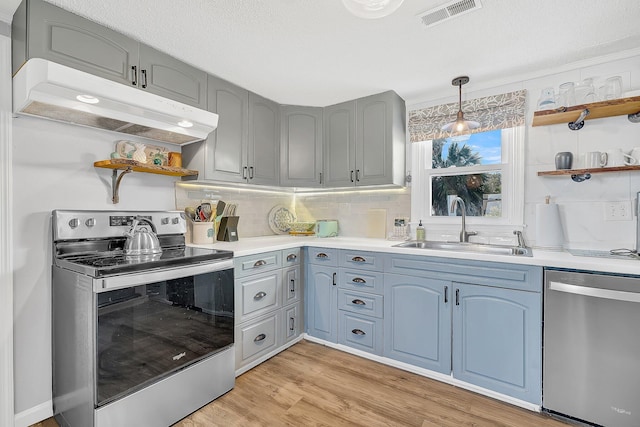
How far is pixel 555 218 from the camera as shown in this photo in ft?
7.20

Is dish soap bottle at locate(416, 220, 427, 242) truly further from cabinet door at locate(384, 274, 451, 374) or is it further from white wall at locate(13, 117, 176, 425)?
white wall at locate(13, 117, 176, 425)

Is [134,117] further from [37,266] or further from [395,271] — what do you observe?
[395,271]

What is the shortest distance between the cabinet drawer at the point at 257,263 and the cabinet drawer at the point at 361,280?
542 millimetres

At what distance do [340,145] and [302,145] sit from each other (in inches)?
15.4

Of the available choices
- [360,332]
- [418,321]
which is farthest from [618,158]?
[360,332]

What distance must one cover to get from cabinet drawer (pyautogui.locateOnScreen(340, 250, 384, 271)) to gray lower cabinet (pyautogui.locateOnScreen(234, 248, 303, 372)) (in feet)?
1.48

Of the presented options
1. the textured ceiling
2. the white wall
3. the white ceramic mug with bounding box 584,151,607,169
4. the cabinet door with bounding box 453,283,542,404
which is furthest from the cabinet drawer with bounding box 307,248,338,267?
the white ceramic mug with bounding box 584,151,607,169

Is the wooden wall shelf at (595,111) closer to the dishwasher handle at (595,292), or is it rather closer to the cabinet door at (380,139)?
the cabinet door at (380,139)

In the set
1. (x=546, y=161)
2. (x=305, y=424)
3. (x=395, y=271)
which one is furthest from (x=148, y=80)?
(x=546, y=161)

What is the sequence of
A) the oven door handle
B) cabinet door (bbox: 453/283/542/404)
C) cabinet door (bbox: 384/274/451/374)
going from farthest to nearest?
cabinet door (bbox: 384/274/451/374) → cabinet door (bbox: 453/283/542/404) → the oven door handle

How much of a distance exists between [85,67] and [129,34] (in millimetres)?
359

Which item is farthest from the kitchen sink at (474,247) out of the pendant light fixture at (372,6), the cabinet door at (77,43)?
the cabinet door at (77,43)

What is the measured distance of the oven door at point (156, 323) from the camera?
4.75ft

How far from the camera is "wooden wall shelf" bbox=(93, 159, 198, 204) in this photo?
6.12ft
